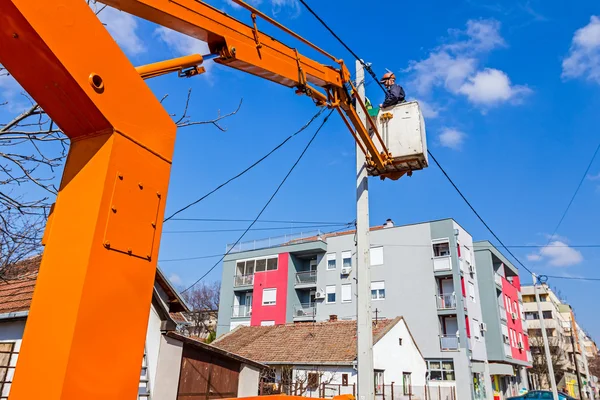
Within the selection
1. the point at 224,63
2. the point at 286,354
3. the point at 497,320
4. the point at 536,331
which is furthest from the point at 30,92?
the point at 536,331

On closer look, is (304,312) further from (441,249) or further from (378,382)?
(378,382)

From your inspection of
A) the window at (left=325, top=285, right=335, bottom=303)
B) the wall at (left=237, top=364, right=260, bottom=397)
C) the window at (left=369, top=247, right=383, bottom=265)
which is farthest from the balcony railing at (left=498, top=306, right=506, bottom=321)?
the wall at (left=237, top=364, right=260, bottom=397)

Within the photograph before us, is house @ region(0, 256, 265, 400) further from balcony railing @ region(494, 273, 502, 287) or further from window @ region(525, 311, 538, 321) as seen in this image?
window @ region(525, 311, 538, 321)

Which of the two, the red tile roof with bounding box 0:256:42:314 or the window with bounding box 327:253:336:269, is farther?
the window with bounding box 327:253:336:269

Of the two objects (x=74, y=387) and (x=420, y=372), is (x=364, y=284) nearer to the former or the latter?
(x=74, y=387)

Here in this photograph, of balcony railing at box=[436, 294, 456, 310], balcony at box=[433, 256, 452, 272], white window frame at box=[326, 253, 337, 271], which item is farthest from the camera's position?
white window frame at box=[326, 253, 337, 271]

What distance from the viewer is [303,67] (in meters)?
5.84

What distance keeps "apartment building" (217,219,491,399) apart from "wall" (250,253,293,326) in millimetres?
93

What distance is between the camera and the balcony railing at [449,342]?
31.8m

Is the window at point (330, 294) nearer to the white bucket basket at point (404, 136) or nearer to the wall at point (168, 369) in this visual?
the wall at point (168, 369)

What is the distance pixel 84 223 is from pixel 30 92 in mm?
669

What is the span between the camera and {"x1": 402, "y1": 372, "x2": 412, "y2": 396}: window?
2418 cm

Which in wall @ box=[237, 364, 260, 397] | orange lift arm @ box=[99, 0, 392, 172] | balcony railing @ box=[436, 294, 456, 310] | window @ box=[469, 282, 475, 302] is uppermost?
window @ box=[469, 282, 475, 302]

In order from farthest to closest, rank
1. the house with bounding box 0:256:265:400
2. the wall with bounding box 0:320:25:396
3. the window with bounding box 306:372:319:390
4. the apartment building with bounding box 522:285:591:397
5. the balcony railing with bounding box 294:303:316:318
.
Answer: the apartment building with bounding box 522:285:591:397, the balcony railing with bounding box 294:303:316:318, the window with bounding box 306:372:319:390, the house with bounding box 0:256:265:400, the wall with bounding box 0:320:25:396
